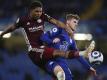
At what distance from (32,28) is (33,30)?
5 centimetres

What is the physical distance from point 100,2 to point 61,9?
5.55ft

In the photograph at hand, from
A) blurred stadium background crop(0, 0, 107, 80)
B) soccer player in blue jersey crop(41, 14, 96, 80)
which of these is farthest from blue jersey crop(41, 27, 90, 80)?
blurred stadium background crop(0, 0, 107, 80)

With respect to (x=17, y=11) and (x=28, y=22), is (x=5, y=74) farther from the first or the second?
(x=28, y=22)

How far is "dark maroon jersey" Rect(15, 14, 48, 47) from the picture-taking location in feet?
34.7

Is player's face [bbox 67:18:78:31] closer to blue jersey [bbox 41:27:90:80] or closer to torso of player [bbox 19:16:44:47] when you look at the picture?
blue jersey [bbox 41:27:90:80]

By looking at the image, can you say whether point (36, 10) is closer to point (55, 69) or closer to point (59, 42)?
point (59, 42)

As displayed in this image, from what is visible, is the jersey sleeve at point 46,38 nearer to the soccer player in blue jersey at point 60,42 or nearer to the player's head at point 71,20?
the soccer player in blue jersey at point 60,42

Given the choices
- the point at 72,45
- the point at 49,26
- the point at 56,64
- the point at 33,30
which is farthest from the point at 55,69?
the point at 49,26

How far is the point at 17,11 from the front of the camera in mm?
20922

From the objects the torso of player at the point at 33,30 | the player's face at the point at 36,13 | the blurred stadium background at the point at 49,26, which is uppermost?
the player's face at the point at 36,13

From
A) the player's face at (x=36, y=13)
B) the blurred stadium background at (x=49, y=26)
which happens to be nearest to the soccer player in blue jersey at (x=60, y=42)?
the player's face at (x=36, y=13)

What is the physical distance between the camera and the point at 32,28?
10617mm

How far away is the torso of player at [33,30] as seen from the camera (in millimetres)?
10578

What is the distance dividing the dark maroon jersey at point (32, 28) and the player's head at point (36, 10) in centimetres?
15
